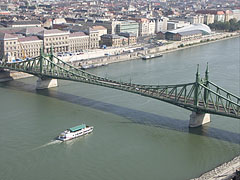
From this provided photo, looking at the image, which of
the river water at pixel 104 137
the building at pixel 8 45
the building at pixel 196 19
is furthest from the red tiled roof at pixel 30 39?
the building at pixel 196 19

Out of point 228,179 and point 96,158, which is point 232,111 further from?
point 96,158

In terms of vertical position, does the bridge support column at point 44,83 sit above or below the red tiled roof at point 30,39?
below

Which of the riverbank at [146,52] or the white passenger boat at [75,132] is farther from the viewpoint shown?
the riverbank at [146,52]

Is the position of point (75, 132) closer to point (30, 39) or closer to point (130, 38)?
point (30, 39)

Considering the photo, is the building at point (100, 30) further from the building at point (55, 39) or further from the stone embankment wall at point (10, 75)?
the stone embankment wall at point (10, 75)

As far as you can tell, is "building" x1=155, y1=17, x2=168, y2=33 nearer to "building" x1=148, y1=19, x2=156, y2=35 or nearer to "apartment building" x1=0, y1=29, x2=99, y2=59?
"building" x1=148, y1=19, x2=156, y2=35

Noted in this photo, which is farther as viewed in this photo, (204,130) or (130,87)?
(130,87)

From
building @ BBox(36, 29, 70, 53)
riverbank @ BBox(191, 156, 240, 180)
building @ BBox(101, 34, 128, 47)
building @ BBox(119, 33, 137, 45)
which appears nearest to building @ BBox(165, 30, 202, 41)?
building @ BBox(119, 33, 137, 45)

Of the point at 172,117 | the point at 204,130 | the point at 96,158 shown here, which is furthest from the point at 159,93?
the point at 96,158

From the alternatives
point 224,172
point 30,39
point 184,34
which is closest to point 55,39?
point 30,39
